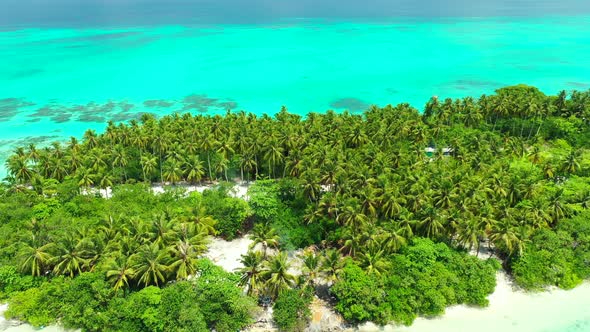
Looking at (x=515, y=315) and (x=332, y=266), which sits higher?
(x=332, y=266)

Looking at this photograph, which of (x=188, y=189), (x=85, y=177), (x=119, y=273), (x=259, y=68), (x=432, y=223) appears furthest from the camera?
(x=259, y=68)

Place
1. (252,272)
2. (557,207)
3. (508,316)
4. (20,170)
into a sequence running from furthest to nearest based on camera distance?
(20,170), (557,207), (508,316), (252,272)

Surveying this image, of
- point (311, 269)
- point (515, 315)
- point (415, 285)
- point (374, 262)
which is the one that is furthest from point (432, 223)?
point (311, 269)

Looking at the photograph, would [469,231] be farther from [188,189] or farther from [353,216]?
[188,189]

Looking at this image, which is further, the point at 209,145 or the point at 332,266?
the point at 209,145

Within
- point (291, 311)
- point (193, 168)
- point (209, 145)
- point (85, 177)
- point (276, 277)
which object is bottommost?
point (291, 311)

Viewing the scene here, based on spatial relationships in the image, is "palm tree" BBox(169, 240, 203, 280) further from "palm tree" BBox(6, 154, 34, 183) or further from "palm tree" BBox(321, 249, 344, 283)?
"palm tree" BBox(6, 154, 34, 183)

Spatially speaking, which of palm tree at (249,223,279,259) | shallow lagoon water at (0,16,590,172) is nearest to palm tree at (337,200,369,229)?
palm tree at (249,223,279,259)
